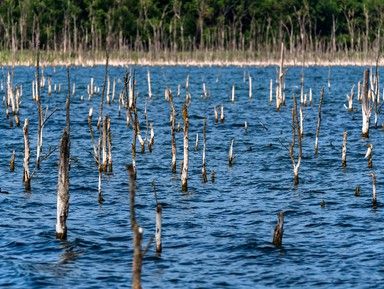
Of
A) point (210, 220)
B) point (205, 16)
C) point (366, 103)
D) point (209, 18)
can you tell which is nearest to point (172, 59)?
point (205, 16)

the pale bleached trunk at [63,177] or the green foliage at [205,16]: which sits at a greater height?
the green foliage at [205,16]

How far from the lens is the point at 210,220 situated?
57.5 feet

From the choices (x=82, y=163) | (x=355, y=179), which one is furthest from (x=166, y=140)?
(x=355, y=179)

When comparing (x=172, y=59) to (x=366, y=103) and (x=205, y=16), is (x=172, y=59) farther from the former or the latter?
(x=366, y=103)

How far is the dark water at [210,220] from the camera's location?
13.5 m

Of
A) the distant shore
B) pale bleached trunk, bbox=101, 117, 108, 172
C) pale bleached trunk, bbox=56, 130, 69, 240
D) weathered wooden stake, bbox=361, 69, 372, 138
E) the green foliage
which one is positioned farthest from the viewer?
the green foliage

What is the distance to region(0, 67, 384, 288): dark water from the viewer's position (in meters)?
13.5

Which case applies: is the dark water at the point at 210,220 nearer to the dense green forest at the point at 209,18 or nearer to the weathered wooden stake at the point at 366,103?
the weathered wooden stake at the point at 366,103

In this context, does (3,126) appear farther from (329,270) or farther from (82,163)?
(329,270)

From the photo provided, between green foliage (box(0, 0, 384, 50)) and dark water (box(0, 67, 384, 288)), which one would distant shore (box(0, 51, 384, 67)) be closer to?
green foliage (box(0, 0, 384, 50))

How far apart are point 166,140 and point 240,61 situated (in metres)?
51.5

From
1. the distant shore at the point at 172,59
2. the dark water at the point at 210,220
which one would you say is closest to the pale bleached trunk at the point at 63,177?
the dark water at the point at 210,220

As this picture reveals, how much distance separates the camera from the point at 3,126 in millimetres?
34531

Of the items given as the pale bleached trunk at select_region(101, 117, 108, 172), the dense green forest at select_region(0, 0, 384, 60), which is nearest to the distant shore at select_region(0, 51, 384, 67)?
the dense green forest at select_region(0, 0, 384, 60)
